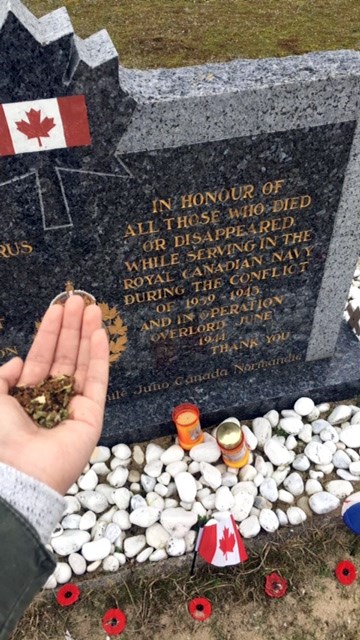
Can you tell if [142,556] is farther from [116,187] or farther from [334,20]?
[334,20]

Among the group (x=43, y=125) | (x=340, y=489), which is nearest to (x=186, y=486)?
(x=340, y=489)

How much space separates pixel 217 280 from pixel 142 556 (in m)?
1.57

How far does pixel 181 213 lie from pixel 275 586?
1.98 metres

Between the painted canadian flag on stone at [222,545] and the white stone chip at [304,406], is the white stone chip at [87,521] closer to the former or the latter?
the painted canadian flag on stone at [222,545]

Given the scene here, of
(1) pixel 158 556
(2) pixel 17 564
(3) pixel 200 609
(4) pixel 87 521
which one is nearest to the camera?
(2) pixel 17 564

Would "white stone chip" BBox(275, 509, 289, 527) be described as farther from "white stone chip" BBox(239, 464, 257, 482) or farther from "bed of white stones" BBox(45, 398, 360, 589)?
"white stone chip" BBox(239, 464, 257, 482)

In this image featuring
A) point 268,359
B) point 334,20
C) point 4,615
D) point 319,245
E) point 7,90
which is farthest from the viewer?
point 334,20

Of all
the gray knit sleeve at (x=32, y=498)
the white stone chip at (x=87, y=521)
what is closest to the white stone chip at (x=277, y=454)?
the white stone chip at (x=87, y=521)

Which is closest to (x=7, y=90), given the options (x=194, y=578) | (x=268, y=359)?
(x=268, y=359)

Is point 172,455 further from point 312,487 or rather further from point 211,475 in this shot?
point 312,487

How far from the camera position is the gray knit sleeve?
1.65 meters

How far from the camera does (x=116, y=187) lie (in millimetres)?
2438

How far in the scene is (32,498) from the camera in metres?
1.68

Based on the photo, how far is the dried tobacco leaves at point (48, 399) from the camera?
212 cm
